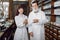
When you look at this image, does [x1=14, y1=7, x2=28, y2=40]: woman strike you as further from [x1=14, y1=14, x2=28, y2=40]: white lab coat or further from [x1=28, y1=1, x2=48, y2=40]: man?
[x1=28, y1=1, x2=48, y2=40]: man

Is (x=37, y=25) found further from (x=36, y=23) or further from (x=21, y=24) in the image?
(x=21, y=24)

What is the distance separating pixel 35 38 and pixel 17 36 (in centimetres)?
51

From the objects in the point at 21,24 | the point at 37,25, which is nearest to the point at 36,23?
the point at 37,25

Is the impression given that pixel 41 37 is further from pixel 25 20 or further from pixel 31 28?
pixel 25 20

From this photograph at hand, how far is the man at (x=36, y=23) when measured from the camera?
3523 mm

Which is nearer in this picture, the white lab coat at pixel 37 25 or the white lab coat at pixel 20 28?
the white lab coat at pixel 37 25

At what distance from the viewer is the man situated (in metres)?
3.52

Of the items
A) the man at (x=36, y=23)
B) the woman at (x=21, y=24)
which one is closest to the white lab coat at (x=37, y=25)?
the man at (x=36, y=23)

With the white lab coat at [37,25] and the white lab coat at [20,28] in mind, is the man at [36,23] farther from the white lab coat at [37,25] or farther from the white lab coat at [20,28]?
the white lab coat at [20,28]

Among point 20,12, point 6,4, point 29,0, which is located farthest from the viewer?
point 29,0

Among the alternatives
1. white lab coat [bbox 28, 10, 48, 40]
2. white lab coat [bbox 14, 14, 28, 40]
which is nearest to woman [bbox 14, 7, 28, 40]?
white lab coat [bbox 14, 14, 28, 40]

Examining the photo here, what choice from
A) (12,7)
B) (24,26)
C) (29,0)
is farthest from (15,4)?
(24,26)

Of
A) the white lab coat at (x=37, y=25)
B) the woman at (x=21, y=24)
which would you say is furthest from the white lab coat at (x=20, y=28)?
the white lab coat at (x=37, y=25)

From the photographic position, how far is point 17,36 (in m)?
3.91
